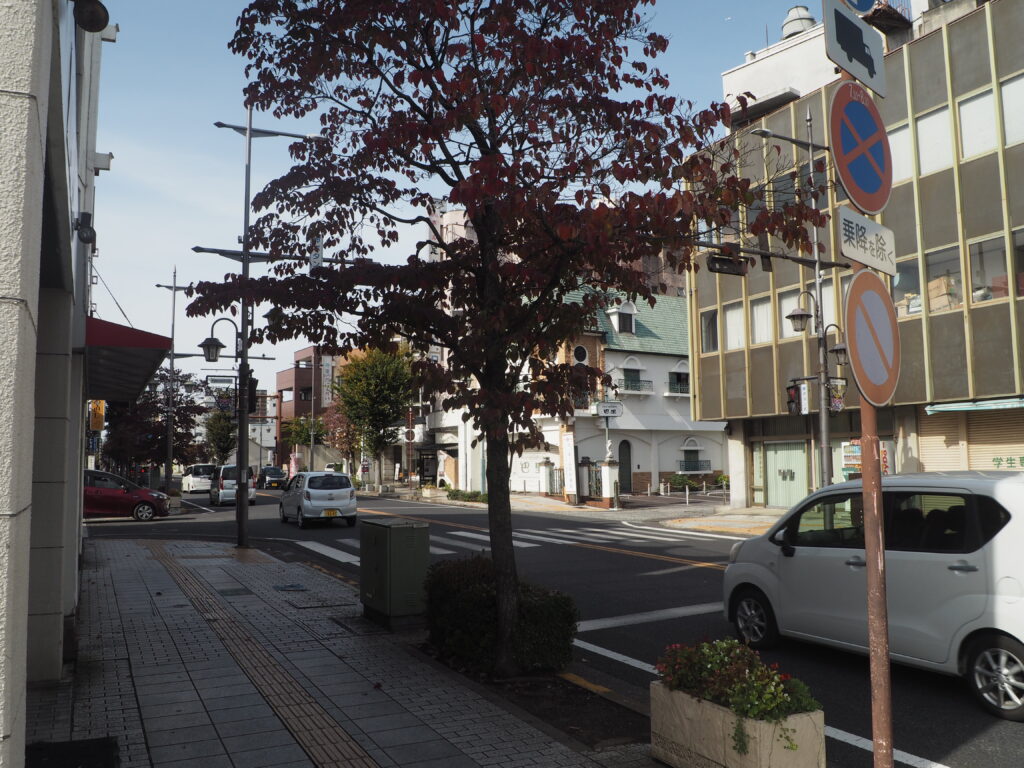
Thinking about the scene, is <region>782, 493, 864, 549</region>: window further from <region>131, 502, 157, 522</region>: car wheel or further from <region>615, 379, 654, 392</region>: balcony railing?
<region>615, 379, 654, 392</region>: balcony railing

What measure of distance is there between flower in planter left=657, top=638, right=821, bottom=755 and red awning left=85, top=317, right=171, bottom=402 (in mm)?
6379

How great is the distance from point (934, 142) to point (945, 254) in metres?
3.19

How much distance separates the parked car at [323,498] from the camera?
24.6m

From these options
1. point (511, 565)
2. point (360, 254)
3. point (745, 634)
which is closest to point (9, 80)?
point (511, 565)

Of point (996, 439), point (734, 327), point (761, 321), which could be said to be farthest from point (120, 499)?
point (996, 439)

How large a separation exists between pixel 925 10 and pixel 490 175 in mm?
25595

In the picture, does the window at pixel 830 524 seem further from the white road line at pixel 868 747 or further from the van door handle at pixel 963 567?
the white road line at pixel 868 747

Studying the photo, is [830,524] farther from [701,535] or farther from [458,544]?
[701,535]

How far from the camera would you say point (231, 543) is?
68.2ft

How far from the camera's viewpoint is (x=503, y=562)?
7430mm

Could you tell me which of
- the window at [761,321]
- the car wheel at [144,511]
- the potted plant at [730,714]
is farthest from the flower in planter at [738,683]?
the car wheel at [144,511]

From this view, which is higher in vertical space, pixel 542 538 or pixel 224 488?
pixel 224 488

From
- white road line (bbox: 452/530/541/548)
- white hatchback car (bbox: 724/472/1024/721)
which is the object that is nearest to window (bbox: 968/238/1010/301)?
white road line (bbox: 452/530/541/548)

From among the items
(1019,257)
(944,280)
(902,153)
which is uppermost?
(902,153)
